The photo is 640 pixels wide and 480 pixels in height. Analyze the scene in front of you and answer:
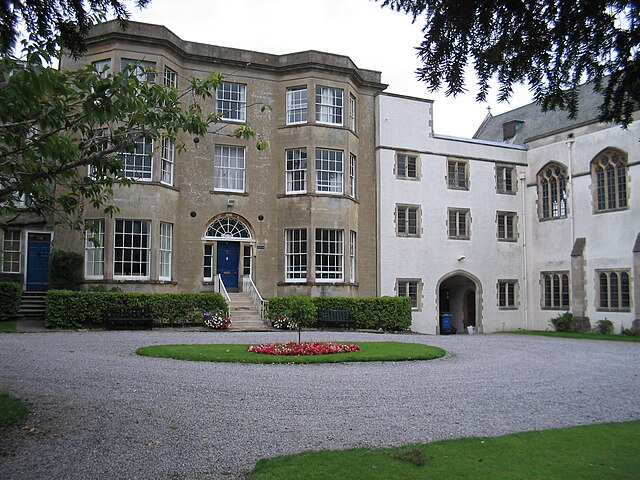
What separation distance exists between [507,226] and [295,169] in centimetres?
1256

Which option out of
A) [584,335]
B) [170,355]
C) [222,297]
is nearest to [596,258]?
Result: [584,335]

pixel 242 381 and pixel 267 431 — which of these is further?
pixel 242 381

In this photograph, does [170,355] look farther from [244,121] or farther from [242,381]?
[244,121]

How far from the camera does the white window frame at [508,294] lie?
3070cm

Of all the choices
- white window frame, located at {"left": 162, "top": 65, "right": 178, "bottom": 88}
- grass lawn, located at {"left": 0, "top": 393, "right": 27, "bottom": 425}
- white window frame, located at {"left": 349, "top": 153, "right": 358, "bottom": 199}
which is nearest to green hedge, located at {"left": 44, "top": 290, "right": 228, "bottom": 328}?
white window frame, located at {"left": 349, "top": 153, "right": 358, "bottom": 199}

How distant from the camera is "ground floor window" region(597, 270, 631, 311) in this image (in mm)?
25625

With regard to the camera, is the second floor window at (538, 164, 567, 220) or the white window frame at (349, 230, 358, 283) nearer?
the white window frame at (349, 230, 358, 283)

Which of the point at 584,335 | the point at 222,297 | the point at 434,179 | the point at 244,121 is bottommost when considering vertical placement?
the point at 584,335

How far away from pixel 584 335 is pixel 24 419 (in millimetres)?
23409

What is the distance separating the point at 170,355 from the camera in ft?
46.7

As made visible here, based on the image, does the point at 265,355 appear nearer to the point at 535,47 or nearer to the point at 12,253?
the point at 535,47

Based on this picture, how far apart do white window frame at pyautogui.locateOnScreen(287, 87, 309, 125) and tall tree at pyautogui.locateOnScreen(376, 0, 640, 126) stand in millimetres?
22664

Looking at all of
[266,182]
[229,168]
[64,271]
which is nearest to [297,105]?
[266,182]

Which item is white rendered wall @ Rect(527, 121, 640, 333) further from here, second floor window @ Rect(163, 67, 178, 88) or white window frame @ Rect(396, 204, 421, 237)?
second floor window @ Rect(163, 67, 178, 88)
